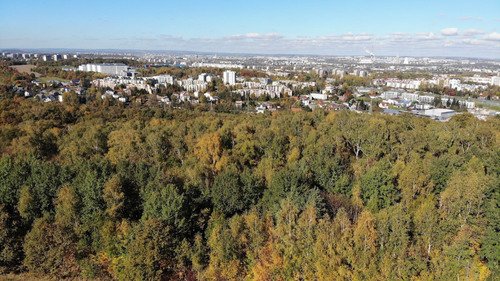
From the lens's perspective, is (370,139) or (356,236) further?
(370,139)

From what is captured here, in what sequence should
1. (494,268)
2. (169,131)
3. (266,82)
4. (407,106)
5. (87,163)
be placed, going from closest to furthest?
(494,268)
(87,163)
(169,131)
(407,106)
(266,82)

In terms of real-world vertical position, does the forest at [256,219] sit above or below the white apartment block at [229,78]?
below

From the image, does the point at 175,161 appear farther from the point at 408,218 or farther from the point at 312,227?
the point at 408,218

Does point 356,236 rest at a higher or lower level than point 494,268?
higher

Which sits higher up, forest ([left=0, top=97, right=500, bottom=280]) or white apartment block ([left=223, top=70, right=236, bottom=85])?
white apartment block ([left=223, top=70, right=236, bottom=85])

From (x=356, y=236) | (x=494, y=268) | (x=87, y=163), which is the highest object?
(x=87, y=163)

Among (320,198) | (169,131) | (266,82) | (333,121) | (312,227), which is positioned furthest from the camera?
(266,82)

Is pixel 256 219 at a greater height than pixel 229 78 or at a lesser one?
lesser

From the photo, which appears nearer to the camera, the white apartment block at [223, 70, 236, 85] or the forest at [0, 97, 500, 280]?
the forest at [0, 97, 500, 280]

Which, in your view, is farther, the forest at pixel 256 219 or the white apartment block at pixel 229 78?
the white apartment block at pixel 229 78

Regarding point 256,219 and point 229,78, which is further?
point 229,78

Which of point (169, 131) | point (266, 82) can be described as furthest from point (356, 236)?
point (266, 82)
